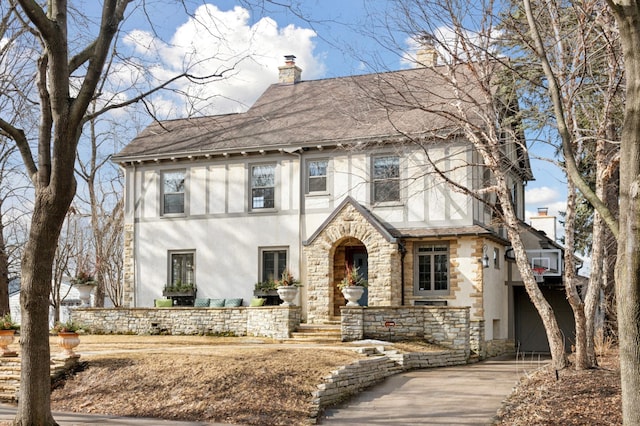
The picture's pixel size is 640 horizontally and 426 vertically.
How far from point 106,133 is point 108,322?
44.2 ft

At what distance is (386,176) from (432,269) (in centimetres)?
316

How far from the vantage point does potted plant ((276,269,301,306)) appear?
21089 mm

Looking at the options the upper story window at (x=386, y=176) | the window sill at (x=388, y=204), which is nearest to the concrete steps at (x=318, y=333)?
the window sill at (x=388, y=204)

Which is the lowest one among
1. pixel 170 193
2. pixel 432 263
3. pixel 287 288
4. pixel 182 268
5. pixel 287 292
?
pixel 287 292

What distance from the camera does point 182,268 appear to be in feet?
82.2

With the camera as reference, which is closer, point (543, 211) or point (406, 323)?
point (406, 323)

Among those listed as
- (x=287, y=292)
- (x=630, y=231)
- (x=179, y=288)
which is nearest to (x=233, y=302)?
(x=179, y=288)

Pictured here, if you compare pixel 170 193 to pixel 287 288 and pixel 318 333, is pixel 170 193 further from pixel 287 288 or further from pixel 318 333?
pixel 318 333

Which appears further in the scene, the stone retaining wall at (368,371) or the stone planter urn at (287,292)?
the stone planter urn at (287,292)

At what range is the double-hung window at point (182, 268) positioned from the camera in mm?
24859

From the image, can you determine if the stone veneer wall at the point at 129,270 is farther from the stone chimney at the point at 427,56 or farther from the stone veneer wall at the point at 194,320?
the stone chimney at the point at 427,56

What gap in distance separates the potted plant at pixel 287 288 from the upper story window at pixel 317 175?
10.4 feet

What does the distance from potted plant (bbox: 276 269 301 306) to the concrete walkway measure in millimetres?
5258

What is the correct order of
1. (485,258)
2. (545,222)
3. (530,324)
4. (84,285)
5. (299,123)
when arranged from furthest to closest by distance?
(545,222) < (530,324) < (84,285) < (299,123) < (485,258)
